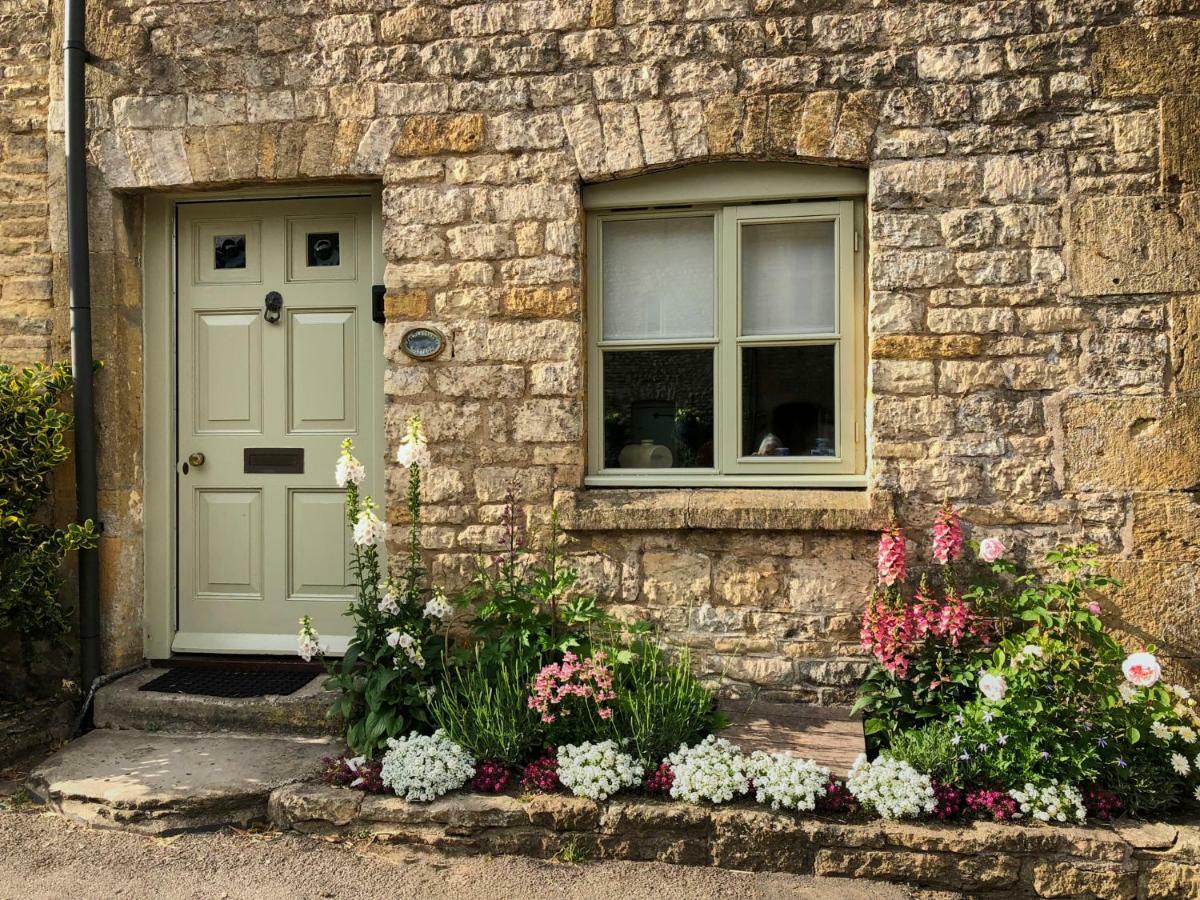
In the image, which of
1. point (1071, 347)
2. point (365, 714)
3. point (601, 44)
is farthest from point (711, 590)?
point (601, 44)

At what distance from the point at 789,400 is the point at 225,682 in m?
3.15

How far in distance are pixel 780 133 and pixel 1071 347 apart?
5.27ft

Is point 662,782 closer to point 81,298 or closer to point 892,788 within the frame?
point 892,788

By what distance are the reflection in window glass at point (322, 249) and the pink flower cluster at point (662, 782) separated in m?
3.04

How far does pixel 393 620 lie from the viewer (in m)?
3.97

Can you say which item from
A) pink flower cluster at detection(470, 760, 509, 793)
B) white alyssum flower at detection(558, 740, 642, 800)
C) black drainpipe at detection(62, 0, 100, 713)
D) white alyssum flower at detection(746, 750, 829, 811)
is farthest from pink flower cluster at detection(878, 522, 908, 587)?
black drainpipe at detection(62, 0, 100, 713)

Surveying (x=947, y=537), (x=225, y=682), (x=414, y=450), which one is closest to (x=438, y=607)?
(x=414, y=450)

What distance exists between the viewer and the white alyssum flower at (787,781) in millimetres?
3260

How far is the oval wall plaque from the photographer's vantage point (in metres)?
4.33

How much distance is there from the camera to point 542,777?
3.45 metres

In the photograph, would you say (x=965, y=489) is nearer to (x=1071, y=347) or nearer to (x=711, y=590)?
(x=1071, y=347)

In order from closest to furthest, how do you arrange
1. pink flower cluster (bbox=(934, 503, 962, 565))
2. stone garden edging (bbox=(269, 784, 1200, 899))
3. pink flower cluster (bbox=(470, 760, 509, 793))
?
stone garden edging (bbox=(269, 784, 1200, 899))
pink flower cluster (bbox=(470, 760, 509, 793))
pink flower cluster (bbox=(934, 503, 962, 565))

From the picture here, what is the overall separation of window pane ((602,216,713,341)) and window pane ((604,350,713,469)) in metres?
0.13

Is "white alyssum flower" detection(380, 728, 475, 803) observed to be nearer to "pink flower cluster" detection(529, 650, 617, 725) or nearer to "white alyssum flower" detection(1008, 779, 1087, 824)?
"pink flower cluster" detection(529, 650, 617, 725)
